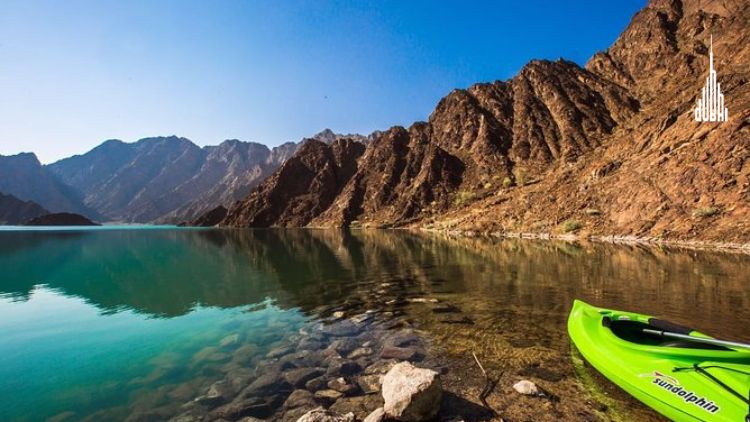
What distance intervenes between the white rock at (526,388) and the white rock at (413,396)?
2523 millimetres

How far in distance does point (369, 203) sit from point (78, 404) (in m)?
138

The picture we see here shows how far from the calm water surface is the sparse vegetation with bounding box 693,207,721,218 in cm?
1127

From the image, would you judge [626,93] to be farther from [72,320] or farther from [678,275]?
[72,320]

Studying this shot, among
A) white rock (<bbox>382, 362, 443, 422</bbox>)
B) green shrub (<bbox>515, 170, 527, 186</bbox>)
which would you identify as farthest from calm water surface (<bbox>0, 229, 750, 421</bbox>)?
green shrub (<bbox>515, 170, 527, 186</bbox>)

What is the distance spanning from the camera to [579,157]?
9681 cm

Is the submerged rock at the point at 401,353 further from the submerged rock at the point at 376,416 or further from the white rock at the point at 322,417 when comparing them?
the white rock at the point at 322,417

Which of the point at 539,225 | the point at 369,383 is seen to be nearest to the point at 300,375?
the point at 369,383

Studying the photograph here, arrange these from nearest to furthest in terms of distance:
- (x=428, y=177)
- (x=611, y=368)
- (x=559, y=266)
Answer: 1. (x=611, y=368)
2. (x=559, y=266)
3. (x=428, y=177)

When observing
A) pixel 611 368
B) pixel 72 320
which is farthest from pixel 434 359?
pixel 72 320

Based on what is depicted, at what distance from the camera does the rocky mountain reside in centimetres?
4831

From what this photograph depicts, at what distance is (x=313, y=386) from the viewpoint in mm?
10336

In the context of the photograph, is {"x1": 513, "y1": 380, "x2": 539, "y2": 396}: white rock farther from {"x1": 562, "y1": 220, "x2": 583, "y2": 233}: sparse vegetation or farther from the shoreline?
{"x1": 562, "y1": 220, "x2": 583, "y2": 233}: sparse vegetation

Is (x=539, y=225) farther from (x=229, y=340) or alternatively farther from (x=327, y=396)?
(x=327, y=396)

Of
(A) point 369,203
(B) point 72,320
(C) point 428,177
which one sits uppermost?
(C) point 428,177
